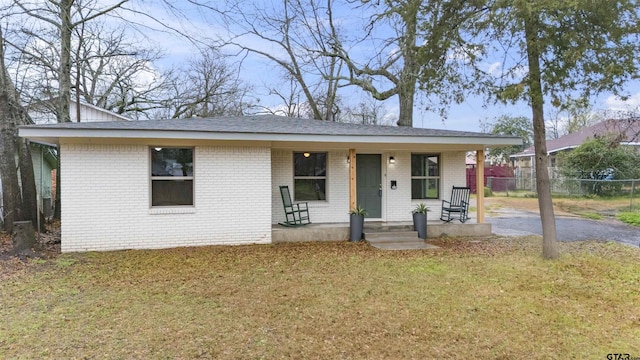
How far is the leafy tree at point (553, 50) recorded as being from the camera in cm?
514

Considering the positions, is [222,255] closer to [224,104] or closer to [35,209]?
[35,209]

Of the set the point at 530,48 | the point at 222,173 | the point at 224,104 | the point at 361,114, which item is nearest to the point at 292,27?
the point at 224,104

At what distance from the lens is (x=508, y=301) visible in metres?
4.37

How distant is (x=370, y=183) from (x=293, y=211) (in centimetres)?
230

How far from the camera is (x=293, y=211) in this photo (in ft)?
29.1

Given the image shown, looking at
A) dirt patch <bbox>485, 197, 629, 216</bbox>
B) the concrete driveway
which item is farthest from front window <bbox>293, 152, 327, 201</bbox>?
dirt patch <bbox>485, 197, 629, 216</bbox>

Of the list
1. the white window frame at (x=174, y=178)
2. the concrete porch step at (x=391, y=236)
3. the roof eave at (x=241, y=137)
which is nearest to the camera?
the roof eave at (x=241, y=137)

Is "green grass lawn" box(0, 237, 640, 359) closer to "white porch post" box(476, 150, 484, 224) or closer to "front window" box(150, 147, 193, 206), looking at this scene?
"front window" box(150, 147, 193, 206)

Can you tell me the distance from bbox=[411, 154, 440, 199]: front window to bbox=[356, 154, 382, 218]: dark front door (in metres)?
1.01

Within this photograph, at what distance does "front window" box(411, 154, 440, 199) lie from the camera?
995cm

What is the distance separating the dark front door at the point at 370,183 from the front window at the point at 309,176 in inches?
37.3

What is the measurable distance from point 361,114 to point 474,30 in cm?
2238

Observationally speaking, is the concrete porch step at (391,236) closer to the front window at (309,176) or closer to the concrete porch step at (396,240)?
the concrete porch step at (396,240)

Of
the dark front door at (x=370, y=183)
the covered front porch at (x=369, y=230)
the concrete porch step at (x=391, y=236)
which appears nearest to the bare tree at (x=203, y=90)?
the dark front door at (x=370, y=183)
